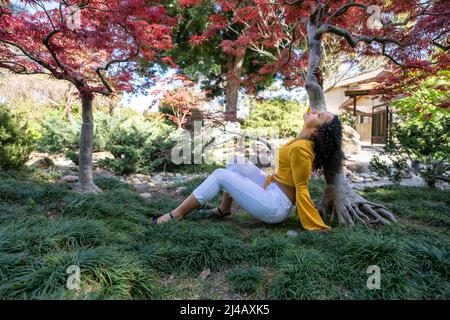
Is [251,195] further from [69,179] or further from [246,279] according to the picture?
[69,179]

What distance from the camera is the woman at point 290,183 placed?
2.34 m

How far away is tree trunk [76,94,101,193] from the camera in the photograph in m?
3.87

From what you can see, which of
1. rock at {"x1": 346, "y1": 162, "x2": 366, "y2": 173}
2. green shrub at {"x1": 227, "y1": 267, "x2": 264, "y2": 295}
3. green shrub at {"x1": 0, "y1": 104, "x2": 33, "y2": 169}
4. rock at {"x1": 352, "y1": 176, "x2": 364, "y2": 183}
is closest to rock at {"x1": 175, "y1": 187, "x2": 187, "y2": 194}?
green shrub at {"x1": 227, "y1": 267, "x2": 264, "y2": 295}

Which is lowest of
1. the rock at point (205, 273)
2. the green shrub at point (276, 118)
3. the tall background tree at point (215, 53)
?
the rock at point (205, 273)

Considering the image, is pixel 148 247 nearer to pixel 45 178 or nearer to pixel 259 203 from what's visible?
pixel 259 203

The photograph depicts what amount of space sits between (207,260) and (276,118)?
934 cm

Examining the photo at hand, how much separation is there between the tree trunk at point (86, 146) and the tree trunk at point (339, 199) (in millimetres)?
2884

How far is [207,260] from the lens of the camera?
1948 millimetres

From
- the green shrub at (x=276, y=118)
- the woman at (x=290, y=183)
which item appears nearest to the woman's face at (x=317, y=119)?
the woman at (x=290, y=183)

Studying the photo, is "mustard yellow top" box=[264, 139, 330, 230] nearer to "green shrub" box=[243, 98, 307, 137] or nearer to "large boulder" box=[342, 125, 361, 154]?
"large boulder" box=[342, 125, 361, 154]

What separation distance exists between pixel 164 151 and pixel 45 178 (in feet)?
7.84

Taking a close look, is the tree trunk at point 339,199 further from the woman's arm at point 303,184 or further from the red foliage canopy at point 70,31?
the red foliage canopy at point 70,31

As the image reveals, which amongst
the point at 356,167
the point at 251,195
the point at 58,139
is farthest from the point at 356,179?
the point at 58,139

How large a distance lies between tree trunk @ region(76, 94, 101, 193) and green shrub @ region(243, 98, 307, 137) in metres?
7.11
